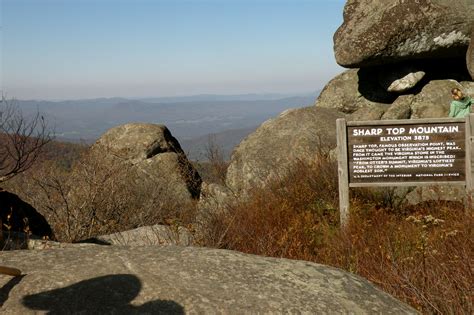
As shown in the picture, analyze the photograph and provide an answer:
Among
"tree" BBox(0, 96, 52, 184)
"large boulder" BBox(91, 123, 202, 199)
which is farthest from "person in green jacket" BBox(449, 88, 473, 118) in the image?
"tree" BBox(0, 96, 52, 184)

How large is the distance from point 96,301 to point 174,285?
0.45m

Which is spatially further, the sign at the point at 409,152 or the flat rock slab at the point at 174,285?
the sign at the point at 409,152

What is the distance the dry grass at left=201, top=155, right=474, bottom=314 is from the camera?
3943mm

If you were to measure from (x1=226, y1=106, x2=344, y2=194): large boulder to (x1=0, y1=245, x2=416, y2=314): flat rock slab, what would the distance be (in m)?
7.67

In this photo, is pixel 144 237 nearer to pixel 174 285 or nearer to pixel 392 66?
pixel 174 285

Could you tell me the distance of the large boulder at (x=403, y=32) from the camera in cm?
1244

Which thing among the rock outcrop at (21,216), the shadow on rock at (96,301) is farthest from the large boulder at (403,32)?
the shadow on rock at (96,301)

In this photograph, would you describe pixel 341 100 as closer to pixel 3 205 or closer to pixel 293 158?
pixel 293 158

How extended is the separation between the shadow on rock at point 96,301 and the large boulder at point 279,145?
8.24 metres

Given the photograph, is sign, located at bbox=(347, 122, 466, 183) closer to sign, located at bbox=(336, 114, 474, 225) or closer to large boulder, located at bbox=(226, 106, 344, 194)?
sign, located at bbox=(336, 114, 474, 225)

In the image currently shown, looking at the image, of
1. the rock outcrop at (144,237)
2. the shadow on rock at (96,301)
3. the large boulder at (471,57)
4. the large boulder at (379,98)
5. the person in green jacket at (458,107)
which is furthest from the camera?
A: the large boulder at (379,98)

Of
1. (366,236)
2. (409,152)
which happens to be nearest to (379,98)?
(409,152)

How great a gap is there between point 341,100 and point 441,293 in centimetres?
1154

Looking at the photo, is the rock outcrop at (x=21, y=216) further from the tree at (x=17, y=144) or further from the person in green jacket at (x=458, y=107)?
the person in green jacket at (x=458, y=107)
